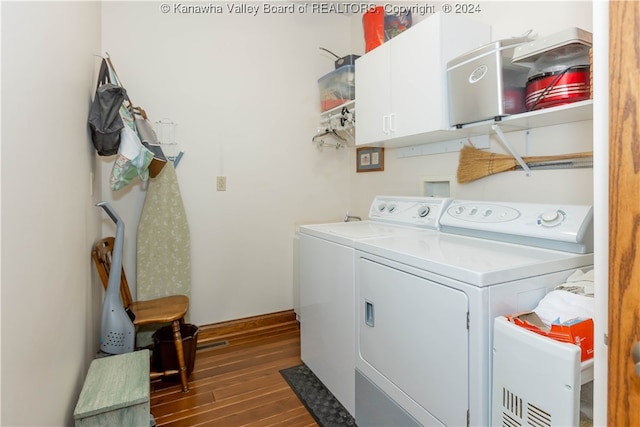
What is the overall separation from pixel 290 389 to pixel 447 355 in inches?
46.4

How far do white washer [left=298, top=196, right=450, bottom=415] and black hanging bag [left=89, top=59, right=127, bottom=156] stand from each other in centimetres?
114

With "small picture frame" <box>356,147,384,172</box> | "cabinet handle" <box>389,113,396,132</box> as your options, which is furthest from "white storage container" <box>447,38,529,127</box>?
"small picture frame" <box>356,147,384,172</box>

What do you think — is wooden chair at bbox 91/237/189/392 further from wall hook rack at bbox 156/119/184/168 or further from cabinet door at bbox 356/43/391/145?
cabinet door at bbox 356/43/391/145

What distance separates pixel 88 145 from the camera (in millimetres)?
1837

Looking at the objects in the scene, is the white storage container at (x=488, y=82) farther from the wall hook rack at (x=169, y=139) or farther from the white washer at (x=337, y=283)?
the wall hook rack at (x=169, y=139)

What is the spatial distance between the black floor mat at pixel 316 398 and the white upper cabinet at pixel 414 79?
59.4 inches

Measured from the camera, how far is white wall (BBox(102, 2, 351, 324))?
2.43m

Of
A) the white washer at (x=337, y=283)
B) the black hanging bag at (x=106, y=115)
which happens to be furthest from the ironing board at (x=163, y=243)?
the white washer at (x=337, y=283)

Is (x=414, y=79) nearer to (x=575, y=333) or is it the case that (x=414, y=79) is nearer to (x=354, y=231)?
(x=354, y=231)

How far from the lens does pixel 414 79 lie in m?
1.82

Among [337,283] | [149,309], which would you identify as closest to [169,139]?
[149,309]

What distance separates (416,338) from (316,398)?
93cm

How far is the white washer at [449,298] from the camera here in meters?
1.05

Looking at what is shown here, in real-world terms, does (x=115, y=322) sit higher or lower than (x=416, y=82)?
lower
